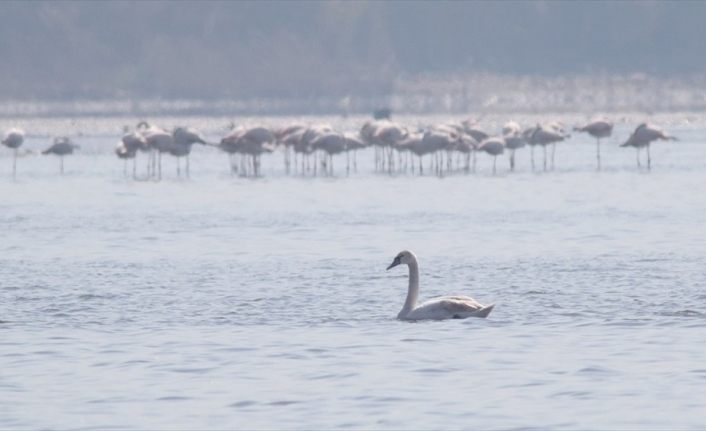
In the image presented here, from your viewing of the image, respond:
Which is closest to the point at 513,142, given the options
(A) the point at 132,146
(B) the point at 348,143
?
(B) the point at 348,143

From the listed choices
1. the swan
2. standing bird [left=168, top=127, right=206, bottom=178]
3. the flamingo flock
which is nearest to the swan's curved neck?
the swan

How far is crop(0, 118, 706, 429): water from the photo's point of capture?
47.6 ft

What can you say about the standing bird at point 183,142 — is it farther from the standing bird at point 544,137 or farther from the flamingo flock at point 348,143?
the standing bird at point 544,137

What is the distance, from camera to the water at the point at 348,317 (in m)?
14.5

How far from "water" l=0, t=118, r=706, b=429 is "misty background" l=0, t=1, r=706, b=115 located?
326 ft

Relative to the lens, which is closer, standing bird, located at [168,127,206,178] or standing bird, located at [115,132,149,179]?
standing bird, located at [168,127,206,178]

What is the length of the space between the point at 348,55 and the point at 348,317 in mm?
134370

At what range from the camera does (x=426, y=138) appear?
173ft

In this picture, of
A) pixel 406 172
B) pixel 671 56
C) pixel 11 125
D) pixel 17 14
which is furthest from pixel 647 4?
pixel 406 172

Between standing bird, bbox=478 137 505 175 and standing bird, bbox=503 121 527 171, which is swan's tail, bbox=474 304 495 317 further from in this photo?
standing bird, bbox=503 121 527 171

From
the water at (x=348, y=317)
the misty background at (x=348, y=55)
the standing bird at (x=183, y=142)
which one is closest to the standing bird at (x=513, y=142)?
the standing bird at (x=183, y=142)

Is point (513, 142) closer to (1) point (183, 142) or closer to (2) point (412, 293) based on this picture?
(1) point (183, 142)

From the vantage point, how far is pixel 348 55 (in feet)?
502

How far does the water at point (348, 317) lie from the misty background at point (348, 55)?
99328 millimetres
